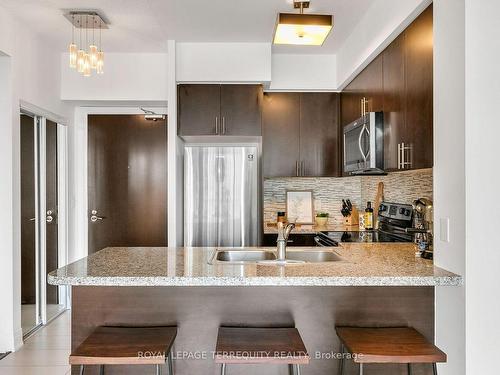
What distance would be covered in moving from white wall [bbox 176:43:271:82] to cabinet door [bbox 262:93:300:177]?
437 millimetres

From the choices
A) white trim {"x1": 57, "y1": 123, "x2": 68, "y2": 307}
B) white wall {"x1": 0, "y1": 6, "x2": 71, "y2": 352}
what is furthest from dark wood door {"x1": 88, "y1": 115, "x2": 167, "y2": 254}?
white wall {"x1": 0, "y1": 6, "x2": 71, "y2": 352}

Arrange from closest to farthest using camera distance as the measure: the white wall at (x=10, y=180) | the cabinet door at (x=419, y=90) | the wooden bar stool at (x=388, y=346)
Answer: the wooden bar stool at (x=388, y=346)
the cabinet door at (x=419, y=90)
the white wall at (x=10, y=180)

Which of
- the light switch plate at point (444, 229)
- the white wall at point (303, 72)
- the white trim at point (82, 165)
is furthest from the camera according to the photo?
the white trim at point (82, 165)

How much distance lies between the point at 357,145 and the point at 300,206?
1.62 m

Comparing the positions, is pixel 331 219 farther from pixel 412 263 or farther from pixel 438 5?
pixel 438 5

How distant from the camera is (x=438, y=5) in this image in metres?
2.09

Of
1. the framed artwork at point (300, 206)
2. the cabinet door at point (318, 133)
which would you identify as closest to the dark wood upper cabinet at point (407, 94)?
the cabinet door at point (318, 133)

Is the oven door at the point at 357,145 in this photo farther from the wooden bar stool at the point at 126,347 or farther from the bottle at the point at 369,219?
the wooden bar stool at the point at 126,347

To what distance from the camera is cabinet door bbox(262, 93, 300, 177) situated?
4.44 m

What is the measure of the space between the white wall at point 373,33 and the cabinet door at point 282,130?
0.54m

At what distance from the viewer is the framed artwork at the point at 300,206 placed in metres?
4.75

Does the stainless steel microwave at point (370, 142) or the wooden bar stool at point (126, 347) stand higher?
the stainless steel microwave at point (370, 142)

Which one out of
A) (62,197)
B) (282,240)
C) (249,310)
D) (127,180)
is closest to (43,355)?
(62,197)

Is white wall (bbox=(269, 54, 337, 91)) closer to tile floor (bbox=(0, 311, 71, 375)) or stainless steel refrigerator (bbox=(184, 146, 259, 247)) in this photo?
stainless steel refrigerator (bbox=(184, 146, 259, 247))
